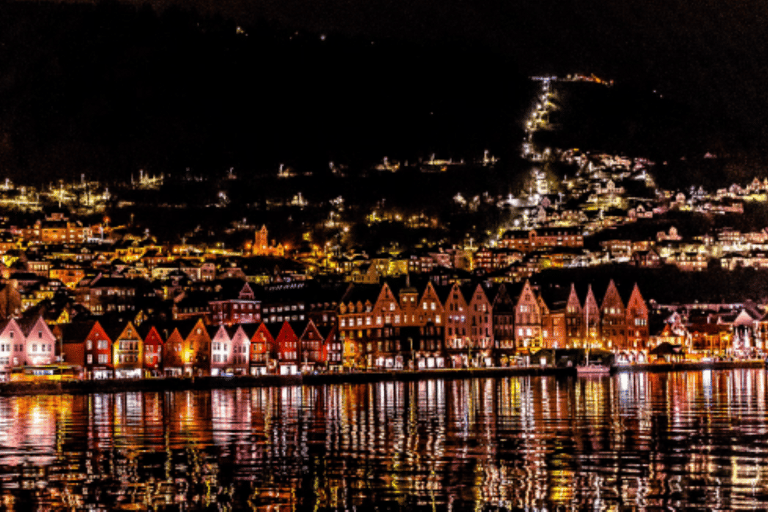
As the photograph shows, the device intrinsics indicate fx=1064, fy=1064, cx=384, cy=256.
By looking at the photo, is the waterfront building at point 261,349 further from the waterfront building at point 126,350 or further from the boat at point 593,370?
the boat at point 593,370

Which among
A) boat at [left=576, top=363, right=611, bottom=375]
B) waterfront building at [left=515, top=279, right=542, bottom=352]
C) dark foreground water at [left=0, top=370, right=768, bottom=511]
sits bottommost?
boat at [left=576, top=363, right=611, bottom=375]

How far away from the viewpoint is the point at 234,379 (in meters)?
81.6

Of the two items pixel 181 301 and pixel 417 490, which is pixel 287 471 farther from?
pixel 181 301

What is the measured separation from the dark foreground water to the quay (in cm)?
2970

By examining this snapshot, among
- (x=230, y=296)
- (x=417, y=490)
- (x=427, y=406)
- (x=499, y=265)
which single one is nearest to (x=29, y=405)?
(x=427, y=406)

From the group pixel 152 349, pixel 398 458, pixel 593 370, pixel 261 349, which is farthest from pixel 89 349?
pixel 398 458

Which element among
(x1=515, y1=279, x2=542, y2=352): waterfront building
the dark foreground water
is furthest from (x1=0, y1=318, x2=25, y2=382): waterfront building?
(x1=515, y1=279, x2=542, y2=352): waterfront building

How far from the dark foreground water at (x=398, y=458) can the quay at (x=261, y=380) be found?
29.7m

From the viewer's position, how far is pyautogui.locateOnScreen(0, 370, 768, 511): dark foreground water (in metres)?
20.2

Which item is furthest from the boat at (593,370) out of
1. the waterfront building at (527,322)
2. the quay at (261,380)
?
the waterfront building at (527,322)

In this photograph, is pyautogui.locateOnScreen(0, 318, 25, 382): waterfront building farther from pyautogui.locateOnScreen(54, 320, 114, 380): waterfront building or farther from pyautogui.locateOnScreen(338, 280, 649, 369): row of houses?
pyautogui.locateOnScreen(338, 280, 649, 369): row of houses

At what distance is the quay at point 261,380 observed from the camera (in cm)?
7575

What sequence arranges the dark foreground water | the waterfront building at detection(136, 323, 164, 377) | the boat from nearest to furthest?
1. the dark foreground water
2. the waterfront building at detection(136, 323, 164, 377)
3. the boat

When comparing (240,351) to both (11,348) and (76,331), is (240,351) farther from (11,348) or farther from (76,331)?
(11,348)
